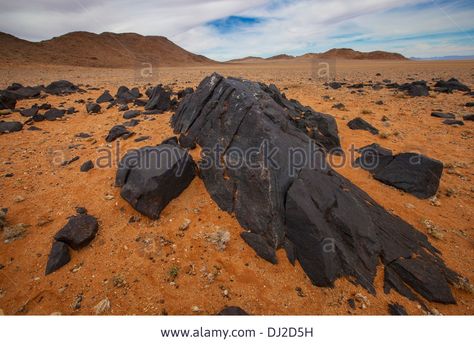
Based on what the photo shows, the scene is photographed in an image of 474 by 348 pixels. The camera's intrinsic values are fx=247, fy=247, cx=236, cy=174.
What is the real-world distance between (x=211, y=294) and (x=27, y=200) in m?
5.22

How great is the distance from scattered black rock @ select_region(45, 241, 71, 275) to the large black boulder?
147 cm

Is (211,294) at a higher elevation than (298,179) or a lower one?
lower

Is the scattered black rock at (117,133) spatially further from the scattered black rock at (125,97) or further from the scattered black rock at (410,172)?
the scattered black rock at (410,172)

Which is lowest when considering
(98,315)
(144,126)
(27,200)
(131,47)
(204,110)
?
(98,315)

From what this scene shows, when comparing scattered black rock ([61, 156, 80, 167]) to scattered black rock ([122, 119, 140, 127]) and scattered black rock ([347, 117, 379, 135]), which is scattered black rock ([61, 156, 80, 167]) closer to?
scattered black rock ([122, 119, 140, 127])

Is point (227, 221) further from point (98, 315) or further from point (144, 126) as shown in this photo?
point (144, 126)

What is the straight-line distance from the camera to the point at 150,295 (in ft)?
13.1

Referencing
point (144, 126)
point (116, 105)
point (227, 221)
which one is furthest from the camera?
point (116, 105)

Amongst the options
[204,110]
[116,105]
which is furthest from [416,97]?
[116,105]

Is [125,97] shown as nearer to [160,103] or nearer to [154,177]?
[160,103]

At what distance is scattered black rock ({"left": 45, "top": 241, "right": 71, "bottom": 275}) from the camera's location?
4344 mm

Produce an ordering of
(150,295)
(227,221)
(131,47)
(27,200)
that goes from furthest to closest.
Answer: (131,47) < (27,200) < (227,221) < (150,295)

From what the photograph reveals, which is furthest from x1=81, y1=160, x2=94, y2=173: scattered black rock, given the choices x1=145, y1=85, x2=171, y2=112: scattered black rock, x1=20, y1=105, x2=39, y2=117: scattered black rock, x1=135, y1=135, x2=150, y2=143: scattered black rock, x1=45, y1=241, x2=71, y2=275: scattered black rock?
x1=20, y1=105, x2=39, y2=117: scattered black rock

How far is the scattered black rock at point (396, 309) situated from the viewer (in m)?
3.90
